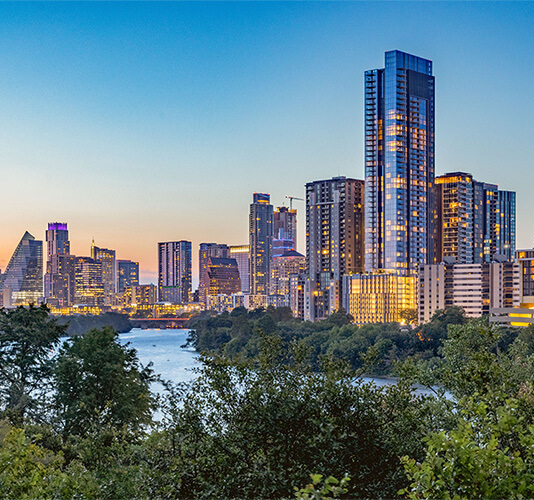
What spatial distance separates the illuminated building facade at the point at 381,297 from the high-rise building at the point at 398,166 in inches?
106

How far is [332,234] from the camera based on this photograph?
124 metres

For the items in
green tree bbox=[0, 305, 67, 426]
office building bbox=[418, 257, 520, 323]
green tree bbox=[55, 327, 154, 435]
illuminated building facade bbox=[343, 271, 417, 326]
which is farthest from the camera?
illuminated building facade bbox=[343, 271, 417, 326]

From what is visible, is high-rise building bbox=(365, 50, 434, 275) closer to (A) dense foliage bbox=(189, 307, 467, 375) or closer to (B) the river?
(A) dense foliage bbox=(189, 307, 467, 375)

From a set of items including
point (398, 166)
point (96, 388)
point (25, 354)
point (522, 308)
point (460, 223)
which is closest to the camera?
point (96, 388)

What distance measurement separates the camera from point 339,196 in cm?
12469

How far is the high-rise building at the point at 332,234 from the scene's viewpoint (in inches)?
4554

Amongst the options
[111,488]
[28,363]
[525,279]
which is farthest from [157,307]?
[111,488]

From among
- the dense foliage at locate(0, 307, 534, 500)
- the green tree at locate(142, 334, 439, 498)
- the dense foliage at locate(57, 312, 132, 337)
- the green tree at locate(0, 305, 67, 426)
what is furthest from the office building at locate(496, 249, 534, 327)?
the dense foliage at locate(57, 312, 132, 337)

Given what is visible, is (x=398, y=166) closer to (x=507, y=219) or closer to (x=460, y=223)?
(x=460, y=223)

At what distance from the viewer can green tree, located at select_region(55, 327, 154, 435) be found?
62.2 ft

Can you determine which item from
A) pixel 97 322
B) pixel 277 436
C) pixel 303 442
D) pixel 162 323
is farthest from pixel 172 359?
pixel 162 323

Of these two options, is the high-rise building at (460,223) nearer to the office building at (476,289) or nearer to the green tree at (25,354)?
the office building at (476,289)

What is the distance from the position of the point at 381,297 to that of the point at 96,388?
3303 inches

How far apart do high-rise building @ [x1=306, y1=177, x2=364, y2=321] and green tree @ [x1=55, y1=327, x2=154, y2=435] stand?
93874 mm
